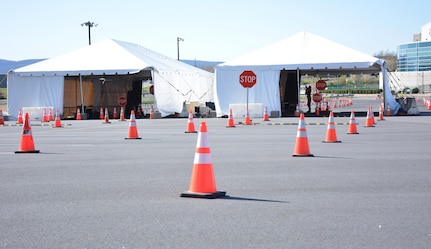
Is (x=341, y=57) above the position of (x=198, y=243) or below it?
Result: above

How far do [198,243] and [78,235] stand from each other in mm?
1215

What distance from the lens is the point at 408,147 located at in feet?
57.6

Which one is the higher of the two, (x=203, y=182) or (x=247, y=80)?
(x=247, y=80)

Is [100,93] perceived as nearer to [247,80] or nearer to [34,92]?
[34,92]

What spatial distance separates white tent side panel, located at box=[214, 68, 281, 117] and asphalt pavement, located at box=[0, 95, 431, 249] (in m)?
23.0

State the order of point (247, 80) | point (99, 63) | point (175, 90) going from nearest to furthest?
point (247, 80)
point (99, 63)
point (175, 90)

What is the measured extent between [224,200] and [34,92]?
114 feet

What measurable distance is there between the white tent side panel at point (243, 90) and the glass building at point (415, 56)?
4850 inches

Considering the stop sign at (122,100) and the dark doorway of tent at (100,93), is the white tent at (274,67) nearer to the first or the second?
the dark doorway of tent at (100,93)

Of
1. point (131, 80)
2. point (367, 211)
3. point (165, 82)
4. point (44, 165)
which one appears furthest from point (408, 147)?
point (131, 80)

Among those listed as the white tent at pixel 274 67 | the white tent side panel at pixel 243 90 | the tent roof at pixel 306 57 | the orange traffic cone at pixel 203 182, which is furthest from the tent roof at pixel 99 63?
the orange traffic cone at pixel 203 182

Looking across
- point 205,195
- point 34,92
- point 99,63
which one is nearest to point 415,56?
point 99,63

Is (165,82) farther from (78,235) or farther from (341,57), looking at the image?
(78,235)

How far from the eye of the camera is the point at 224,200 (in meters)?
9.34
